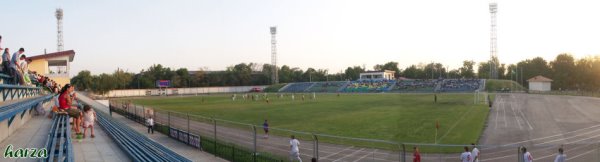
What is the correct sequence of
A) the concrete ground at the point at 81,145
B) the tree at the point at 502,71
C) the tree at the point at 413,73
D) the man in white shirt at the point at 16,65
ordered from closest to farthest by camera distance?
the concrete ground at the point at 81,145 → the man in white shirt at the point at 16,65 → the tree at the point at 502,71 → the tree at the point at 413,73

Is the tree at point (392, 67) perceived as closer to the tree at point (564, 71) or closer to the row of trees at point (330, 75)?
the row of trees at point (330, 75)

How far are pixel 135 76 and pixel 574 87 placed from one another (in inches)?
5177

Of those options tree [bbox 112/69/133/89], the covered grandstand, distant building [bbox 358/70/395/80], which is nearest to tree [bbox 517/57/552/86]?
the covered grandstand

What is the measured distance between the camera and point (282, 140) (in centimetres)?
2548

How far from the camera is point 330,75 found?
166 metres

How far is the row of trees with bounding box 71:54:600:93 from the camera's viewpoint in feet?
369

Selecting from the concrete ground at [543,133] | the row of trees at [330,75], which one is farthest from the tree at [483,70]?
the concrete ground at [543,133]

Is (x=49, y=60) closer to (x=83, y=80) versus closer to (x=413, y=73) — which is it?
(x=83, y=80)

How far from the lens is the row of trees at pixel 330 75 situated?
11256cm

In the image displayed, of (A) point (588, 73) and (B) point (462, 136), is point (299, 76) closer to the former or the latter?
(A) point (588, 73)

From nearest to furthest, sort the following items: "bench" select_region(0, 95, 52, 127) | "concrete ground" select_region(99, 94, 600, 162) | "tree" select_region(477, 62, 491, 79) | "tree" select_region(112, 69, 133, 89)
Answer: "bench" select_region(0, 95, 52, 127), "concrete ground" select_region(99, 94, 600, 162), "tree" select_region(112, 69, 133, 89), "tree" select_region(477, 62, 491, 79)

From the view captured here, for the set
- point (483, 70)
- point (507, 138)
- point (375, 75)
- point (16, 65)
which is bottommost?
point (507, 138)

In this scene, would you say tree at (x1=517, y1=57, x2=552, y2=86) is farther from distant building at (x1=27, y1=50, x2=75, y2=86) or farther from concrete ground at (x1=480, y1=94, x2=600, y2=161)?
distant building at (x1=27, y1=50, x2=75, y2=86)

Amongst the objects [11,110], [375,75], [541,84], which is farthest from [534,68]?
[11,110]
